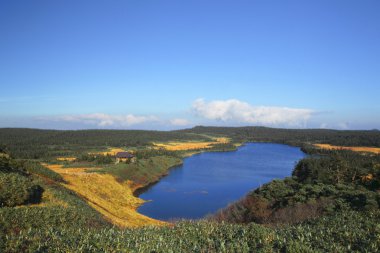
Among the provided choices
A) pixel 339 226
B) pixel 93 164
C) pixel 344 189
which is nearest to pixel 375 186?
pixel 344 189

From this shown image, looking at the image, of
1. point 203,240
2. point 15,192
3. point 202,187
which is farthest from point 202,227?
point 202,187

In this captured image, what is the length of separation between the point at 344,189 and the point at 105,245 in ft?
123

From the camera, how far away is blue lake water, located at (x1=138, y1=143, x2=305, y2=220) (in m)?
53.7

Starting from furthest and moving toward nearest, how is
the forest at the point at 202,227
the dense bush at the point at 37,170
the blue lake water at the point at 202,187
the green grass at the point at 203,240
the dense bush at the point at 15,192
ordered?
the blue lake water at the point at 202,187
the dense bush at the point at 37,170
the dense bush at the point at 15,192
the forest at the point at 202,227
the green grass at the point at 203,240

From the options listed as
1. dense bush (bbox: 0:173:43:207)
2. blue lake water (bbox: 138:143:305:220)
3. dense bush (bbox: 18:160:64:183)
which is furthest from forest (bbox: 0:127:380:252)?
blue lake water (bbox: 138:143:305:220)

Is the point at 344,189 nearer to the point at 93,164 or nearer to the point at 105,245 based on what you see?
the point at 105,245

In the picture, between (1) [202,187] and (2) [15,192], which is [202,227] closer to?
(2) [15,192]

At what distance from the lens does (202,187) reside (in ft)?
242

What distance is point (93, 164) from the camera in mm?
87375

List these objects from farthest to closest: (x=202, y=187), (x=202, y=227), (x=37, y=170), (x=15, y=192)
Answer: (x=202, y=187)
(x=37, y=170)
(x=15, y=192)
(x=202, y=227)

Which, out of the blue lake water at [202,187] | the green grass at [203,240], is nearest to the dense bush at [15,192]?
the green grass at [203,240]

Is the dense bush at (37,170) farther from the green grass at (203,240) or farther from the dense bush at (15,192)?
the green grass at (203,240)

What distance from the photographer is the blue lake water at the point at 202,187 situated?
53656mm

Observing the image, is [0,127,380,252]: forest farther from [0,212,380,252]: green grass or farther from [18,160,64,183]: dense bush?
[18,160,64,183]: dense bush
